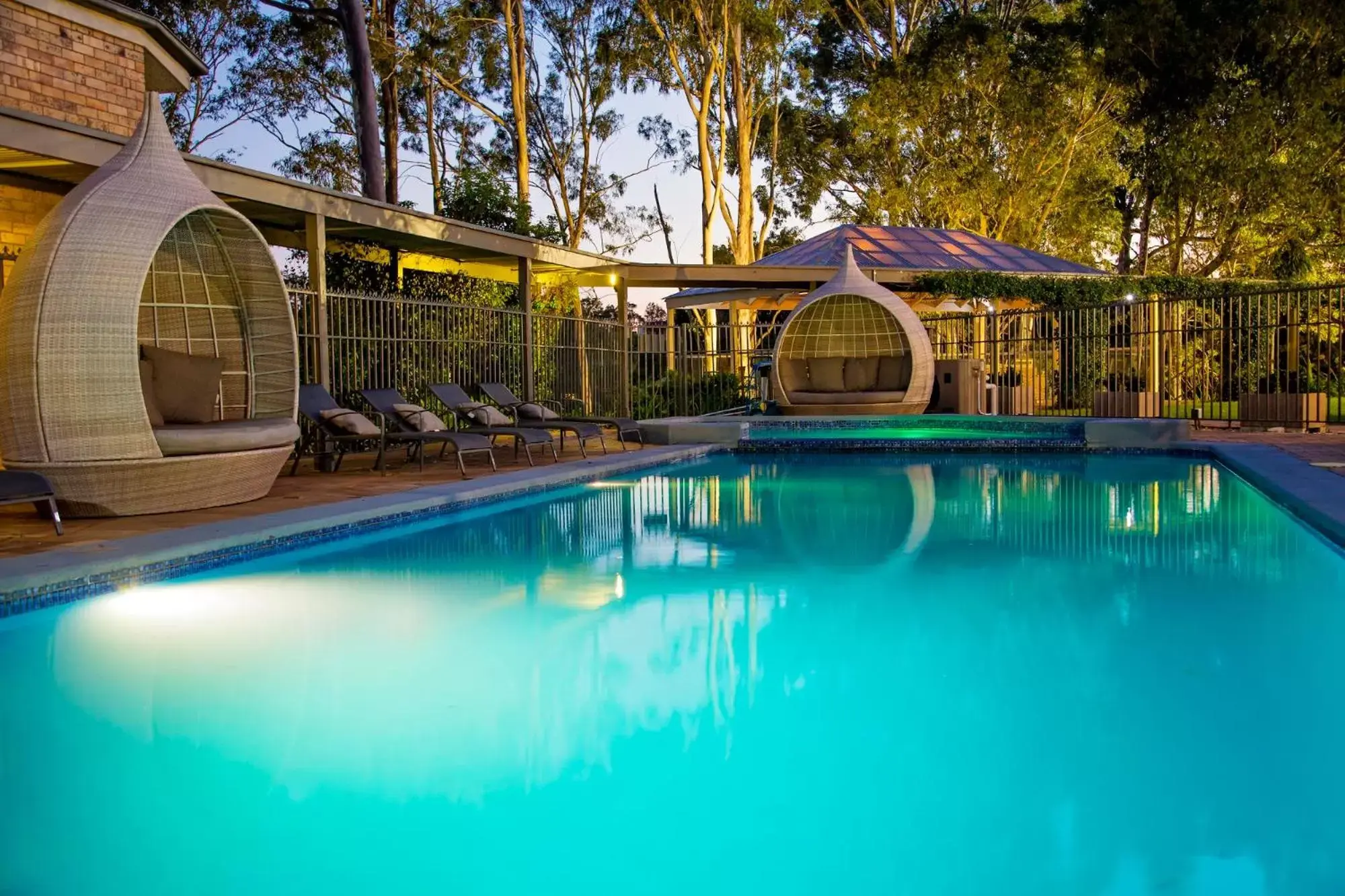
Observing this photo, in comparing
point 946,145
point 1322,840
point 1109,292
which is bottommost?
point 1322,840

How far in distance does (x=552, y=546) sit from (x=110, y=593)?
2.44m

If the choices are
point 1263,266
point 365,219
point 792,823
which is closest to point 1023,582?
point 792,823

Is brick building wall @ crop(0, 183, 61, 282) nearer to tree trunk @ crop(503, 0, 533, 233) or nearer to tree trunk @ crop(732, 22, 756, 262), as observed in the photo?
tree trunk @ crop(503, 0, 533, 233)

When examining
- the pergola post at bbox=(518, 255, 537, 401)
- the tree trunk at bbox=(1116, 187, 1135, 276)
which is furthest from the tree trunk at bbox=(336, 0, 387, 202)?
the tree trunk at bbox=(1116, 187, 1135, 276)

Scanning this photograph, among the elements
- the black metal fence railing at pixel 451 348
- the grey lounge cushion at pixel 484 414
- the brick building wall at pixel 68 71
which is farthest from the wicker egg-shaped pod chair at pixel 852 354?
the brick building wall at pixel 68 71

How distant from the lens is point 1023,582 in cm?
560

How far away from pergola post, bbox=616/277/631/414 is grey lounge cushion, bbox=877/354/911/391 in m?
3.70

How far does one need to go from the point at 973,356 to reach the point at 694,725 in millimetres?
16797

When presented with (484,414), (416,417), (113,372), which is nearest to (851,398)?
(484,414)

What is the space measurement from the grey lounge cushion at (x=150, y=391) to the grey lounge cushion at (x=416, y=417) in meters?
2.38

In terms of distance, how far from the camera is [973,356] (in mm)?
19375

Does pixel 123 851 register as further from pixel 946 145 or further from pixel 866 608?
pixel 946 145

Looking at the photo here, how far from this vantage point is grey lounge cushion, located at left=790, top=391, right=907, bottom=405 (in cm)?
1588

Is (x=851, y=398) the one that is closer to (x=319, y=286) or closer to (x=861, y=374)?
(x=861, y=374)
